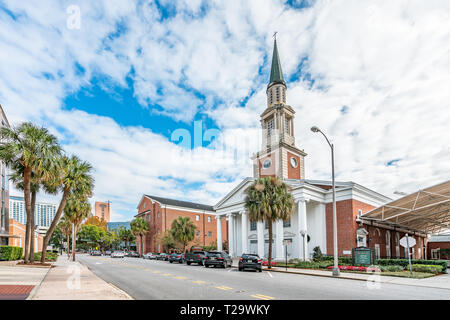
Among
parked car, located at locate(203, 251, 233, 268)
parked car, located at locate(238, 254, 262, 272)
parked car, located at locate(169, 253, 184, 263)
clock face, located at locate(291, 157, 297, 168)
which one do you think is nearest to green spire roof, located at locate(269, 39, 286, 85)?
clock face, located at locate(291, 157, 297, 168)

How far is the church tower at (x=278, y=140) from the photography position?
4559cm

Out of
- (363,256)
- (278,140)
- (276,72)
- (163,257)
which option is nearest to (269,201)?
(363,256)

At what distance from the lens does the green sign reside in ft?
77.4

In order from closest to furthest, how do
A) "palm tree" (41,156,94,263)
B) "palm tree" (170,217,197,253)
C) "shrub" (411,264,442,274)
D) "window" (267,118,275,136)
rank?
"shrub" (411,264,442,274), "palm tree" (41,156,94,263), "palm tree" (170,217,197,253), "window" (267,118,275,136)

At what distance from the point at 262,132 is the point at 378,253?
23484 millimetres

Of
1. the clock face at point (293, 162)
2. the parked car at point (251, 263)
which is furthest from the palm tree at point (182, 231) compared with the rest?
the parked car at point (251, 263)

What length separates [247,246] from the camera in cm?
4412

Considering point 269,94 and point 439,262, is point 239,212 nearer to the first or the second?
point 269,94

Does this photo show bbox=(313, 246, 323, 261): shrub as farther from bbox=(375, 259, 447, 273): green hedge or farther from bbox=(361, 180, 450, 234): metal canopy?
bbox=(375, 259, 447, 273): green hedge

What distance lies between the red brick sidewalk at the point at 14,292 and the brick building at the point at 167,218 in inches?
1938

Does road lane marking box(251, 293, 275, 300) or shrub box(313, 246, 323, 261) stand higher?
road lane marking box(251, 293, 275, 300)

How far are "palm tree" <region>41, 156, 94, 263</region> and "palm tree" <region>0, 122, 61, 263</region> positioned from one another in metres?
1.89
